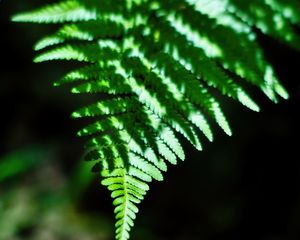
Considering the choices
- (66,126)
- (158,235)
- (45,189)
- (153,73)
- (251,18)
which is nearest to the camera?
(251,18)

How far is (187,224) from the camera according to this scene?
4.11 metres

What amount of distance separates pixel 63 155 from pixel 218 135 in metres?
1.83

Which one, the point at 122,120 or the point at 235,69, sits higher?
the point at 122,120

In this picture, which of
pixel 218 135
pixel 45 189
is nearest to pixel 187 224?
pixel 218 135

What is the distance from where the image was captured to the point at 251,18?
4.40ft

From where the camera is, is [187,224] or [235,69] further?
[187,224]

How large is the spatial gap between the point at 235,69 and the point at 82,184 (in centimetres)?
290

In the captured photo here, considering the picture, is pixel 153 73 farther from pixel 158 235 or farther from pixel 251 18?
pixel 158 235

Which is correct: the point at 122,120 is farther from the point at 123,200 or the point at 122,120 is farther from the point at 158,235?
the point at 158,235

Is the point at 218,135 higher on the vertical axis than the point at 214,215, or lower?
higher

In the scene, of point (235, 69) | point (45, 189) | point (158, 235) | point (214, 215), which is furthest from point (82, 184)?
point (235, 69)

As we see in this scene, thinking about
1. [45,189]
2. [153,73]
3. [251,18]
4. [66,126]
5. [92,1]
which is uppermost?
[66,126]

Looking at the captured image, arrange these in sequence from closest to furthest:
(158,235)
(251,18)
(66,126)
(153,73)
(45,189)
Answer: (251,18)
(153,73)
(158,235)
(45,189)
(66,126)

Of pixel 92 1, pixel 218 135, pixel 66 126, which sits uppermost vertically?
pixel 66 126
